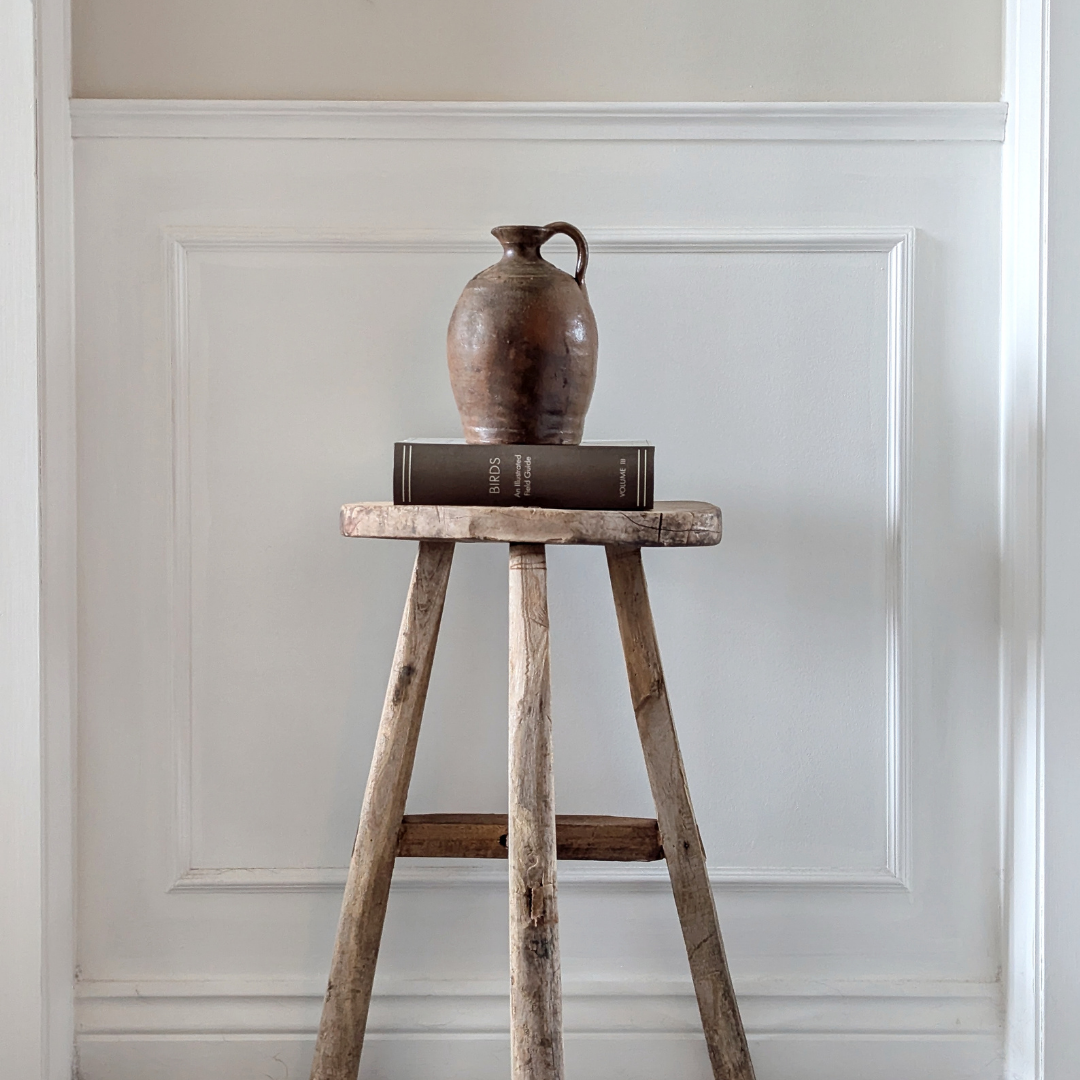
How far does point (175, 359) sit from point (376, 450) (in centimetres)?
25

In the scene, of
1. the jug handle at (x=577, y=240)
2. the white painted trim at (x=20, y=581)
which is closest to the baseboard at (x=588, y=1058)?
the white painted trim at (x=20, y=581)

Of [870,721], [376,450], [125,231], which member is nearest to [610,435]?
[376,450]

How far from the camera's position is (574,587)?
1153mm

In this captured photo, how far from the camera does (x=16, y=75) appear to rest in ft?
3.44

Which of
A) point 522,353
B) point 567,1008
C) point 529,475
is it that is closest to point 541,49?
point 522,353

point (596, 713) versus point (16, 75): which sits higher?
point (16, 75)

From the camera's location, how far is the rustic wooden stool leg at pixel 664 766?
0.98m

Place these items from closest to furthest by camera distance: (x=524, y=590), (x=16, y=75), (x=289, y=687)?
Answer: 1. (x=524, y=590)
2. (x=16, y=75)
3. (x=289, y=687)

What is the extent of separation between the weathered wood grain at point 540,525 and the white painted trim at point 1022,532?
46cm

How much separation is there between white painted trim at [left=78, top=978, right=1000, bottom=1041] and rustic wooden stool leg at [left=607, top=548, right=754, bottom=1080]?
0.60ft

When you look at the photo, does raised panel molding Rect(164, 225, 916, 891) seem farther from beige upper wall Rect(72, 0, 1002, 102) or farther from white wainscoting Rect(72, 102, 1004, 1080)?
beige upper wall Rect(72, 0, 1002, 102)

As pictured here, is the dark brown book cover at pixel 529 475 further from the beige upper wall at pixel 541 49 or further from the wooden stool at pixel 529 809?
the beige upper wall at pixel 541 49

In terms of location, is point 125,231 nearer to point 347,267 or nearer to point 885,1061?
point 347,267

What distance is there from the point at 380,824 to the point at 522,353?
1.53ft
